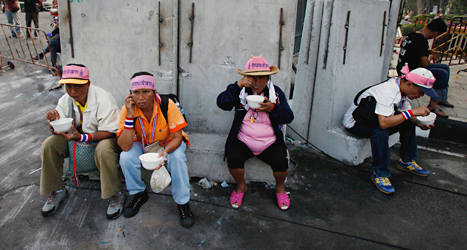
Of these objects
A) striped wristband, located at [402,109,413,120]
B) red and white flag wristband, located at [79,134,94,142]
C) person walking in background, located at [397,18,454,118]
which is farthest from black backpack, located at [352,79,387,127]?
red and white flag wristband, located at [79,134,94,142]

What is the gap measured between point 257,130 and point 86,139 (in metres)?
1.70

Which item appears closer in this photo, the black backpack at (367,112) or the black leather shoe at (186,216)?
the black leather shoe at (186,216)

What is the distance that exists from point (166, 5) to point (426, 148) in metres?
4.48

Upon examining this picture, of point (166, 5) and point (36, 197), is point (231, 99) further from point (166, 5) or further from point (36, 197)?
point (36, 197)

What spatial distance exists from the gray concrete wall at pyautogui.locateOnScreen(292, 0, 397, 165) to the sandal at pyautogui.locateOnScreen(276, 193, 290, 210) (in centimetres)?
138

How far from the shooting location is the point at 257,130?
326 centimetres

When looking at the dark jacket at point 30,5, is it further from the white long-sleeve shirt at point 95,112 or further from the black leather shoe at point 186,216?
the black leather shoe at point 186,216

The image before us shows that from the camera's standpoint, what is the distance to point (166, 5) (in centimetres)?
366

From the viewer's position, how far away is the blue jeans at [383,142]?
371 centimetres

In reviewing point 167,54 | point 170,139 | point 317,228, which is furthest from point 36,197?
point 317,228

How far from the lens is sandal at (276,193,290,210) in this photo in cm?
329

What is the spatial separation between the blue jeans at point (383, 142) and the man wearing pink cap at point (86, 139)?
2.96m

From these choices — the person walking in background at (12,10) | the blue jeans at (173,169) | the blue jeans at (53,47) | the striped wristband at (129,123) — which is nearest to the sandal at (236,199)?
the blue jeans at (173,169)

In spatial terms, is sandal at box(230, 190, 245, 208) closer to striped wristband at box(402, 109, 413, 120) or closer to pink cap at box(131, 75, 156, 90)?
pink cap at box(131, 75, 156, 90)
